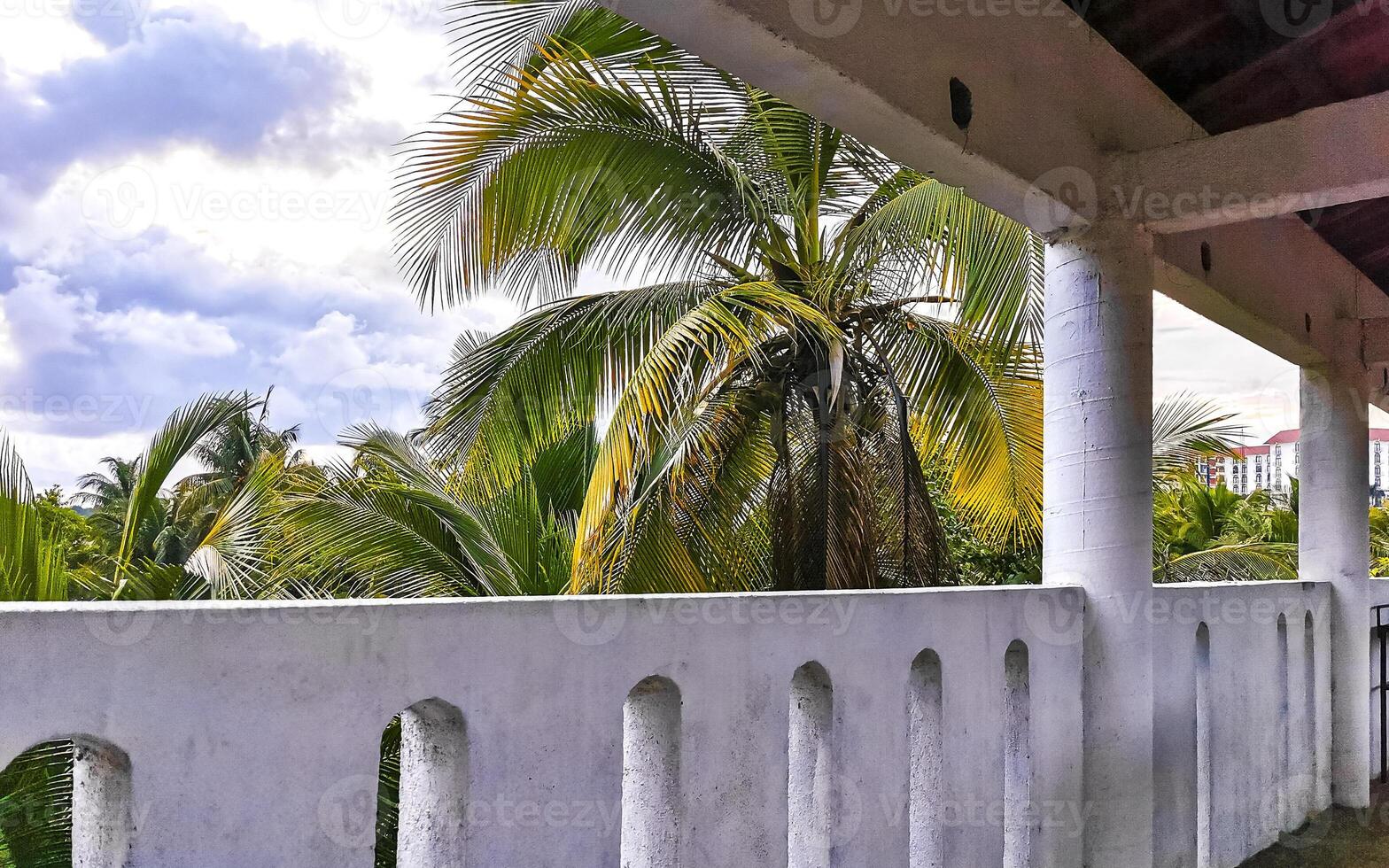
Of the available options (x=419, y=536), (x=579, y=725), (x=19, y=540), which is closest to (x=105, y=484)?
(x=419, y=536)

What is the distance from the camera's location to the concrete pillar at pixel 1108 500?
323cm

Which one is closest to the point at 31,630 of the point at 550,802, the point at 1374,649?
the point at 550,802

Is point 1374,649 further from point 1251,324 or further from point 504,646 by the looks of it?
point 504,646

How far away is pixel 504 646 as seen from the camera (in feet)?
5.36

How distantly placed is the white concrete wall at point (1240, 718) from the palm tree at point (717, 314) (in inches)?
74.1

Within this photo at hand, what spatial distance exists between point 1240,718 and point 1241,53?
→ 8.21ft

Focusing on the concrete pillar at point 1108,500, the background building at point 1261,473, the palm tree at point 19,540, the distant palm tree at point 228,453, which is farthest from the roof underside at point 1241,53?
the distant palm tree at point 228,453

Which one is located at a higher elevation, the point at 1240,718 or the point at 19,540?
the point at 19,540

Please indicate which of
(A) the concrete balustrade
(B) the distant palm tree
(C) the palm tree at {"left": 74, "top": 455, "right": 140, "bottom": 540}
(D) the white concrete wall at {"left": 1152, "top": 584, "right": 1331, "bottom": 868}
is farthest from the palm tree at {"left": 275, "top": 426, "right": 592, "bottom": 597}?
(C) the palm tree at {"left": 74, "top": 455, "right": 140, "bottom": 540}

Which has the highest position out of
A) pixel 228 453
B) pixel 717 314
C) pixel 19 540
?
pixel 228 453

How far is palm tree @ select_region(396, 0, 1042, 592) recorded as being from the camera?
5.71 meters

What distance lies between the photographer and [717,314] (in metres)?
5.39

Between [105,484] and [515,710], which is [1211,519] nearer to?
[515,710]

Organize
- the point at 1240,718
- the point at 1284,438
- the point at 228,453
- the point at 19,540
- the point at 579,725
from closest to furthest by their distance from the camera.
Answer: the point at 579,725 → the point at 1240,718 → the point at 19,540 → the point at 1284,438 → the point at 228,453
